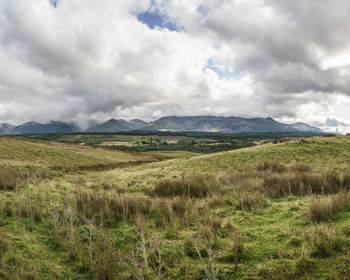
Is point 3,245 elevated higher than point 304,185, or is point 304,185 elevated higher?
point 3,245

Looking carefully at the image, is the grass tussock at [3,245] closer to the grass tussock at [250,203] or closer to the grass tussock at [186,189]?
the grass tussock at [250,203]

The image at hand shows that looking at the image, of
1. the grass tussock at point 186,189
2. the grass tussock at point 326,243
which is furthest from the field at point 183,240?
the grass tussock at point 186,189

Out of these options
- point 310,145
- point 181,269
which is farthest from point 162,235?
point 310,145

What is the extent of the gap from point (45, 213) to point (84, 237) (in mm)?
2584

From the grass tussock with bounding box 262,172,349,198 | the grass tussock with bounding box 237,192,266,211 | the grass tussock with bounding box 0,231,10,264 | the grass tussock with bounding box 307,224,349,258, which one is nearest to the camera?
the grass tussock with bounding box 307,224,349,258

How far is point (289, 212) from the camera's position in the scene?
5.88 m

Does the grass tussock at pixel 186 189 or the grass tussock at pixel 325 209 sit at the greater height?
the grass tussock at pixel 325 209

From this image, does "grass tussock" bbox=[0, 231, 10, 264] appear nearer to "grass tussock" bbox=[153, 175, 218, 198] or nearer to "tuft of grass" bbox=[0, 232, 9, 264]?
"tuft of grass" bbox=[0, 232, 9, 264]

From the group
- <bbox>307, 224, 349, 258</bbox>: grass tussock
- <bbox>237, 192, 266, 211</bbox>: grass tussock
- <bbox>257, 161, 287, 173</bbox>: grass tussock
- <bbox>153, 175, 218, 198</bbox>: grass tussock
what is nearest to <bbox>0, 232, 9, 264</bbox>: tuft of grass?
<bbox>307, 224, 349, 258</bbox>: grass tussock

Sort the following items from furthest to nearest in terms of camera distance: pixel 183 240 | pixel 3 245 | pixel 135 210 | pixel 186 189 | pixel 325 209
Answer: pixel 186 189, pixel 135 210, pixel 325 209, pixel 183 240, pixel 3 245

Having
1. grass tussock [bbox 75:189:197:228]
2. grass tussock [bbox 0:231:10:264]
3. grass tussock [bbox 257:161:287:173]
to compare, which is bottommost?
grass tussock [bbox 257:161:287:173]

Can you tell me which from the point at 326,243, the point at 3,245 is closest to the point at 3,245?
the point at 3,245

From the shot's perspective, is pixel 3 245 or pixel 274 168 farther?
pixel 274 168

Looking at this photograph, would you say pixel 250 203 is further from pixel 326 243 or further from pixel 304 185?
pixel 304 185
